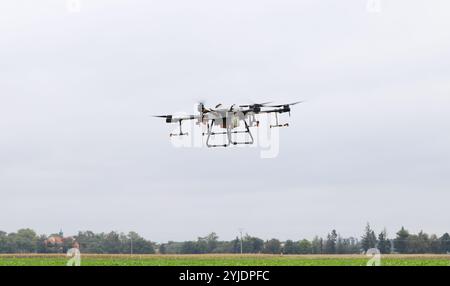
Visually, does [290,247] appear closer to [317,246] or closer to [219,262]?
[317,246]

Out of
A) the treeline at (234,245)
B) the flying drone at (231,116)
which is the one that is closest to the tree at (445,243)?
the treeline at (234,245)

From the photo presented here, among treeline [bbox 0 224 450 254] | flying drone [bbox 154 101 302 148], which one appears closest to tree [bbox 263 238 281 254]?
treeline [bbox 0 224 450 254]

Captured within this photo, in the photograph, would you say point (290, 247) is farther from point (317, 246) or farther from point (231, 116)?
point (231, 116)

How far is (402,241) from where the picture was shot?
152500mm

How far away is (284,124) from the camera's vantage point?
64.4 m

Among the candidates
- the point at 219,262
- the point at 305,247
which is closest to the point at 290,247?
the point at 305,247

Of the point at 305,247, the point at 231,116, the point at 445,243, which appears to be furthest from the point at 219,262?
the point at 445,243

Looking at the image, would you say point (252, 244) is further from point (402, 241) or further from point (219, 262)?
point (219, 262)

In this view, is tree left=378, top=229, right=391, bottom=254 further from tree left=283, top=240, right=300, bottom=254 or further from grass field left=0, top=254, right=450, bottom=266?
grass field left=0, top=254, right=450, bottom=266

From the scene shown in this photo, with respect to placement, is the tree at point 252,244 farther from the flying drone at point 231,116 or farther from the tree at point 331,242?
the flying drone at point 231,116

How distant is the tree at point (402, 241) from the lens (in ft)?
480

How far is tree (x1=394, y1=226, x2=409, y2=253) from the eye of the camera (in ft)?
480

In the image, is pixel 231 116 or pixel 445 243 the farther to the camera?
pixel 445 243
